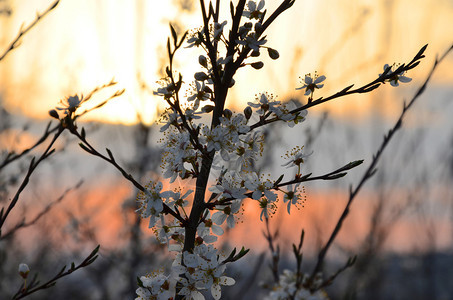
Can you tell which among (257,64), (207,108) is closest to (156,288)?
(207,108)

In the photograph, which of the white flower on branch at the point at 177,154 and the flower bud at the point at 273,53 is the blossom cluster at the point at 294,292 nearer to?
the white flower on branch at the point at 177,154

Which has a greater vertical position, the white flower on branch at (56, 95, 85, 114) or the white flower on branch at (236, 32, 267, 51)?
the white flower on branch at (236, 32, 267, 51)

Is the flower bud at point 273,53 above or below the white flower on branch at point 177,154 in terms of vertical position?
above

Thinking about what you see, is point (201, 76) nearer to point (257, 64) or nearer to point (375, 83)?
point (257, 64)

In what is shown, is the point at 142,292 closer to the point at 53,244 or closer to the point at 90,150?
the point at 90,150

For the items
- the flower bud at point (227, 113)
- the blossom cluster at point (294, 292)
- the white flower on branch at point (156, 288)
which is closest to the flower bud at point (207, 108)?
the flower bud at point (227, 113)

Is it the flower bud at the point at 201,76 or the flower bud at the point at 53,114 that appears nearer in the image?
the flower bud at the point at 53,114

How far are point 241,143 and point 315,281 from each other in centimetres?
145

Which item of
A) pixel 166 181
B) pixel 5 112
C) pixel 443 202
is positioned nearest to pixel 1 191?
pixel 5 112

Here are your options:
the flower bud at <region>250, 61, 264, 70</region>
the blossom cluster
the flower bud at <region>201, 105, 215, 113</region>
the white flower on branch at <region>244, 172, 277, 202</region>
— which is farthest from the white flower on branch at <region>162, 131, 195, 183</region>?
the blossom cluster

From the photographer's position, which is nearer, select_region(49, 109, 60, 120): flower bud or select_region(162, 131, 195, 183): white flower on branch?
select_region(49, 109, 60, 120): flower bud

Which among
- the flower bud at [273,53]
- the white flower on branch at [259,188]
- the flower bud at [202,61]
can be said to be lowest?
the white flower on branch at [259,188]

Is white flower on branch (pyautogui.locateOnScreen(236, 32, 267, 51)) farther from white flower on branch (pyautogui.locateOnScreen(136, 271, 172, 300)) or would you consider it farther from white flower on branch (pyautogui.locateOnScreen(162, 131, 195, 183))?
white flower on branch (pyautogui.locateOnScreen(136, 271, 172, 300))

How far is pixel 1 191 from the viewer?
3.73 m
